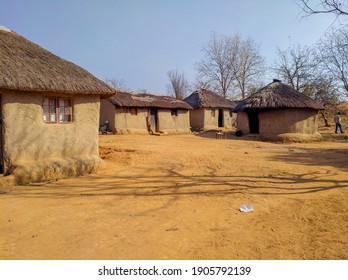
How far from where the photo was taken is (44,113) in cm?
773

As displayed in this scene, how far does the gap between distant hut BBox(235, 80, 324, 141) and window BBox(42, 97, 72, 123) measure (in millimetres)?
12197

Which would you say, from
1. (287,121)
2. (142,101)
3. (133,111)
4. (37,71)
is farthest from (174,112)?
(37,71)

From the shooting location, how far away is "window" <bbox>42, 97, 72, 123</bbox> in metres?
7.79

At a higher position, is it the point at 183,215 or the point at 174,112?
the point at 174,112

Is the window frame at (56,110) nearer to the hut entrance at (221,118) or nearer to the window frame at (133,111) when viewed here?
the window frame at (133,111)

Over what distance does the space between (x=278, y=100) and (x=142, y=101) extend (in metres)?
9.52

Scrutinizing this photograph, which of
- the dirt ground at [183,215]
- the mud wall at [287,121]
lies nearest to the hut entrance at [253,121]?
the mud wall at [287,121]

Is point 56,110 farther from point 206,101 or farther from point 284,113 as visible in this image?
point 206,101

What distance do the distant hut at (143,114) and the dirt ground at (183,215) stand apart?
11561 mm

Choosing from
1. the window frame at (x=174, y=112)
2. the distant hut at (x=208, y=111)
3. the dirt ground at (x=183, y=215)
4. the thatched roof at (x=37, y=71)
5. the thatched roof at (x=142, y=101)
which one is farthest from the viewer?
the distant hut at (x=208, y=111)

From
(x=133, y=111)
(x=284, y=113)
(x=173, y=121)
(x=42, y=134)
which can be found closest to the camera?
(x=42, y=134)

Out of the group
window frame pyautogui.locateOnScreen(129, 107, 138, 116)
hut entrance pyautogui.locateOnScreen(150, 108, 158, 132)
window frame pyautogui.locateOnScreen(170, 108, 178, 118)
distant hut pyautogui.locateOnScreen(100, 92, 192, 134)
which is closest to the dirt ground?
distant hut pyautogui.locateOnScreen(100, 92, 192, 134)

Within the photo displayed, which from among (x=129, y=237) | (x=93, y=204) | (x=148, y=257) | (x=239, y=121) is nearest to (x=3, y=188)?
(x=93, y=204)

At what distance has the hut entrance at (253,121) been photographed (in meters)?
18.9
